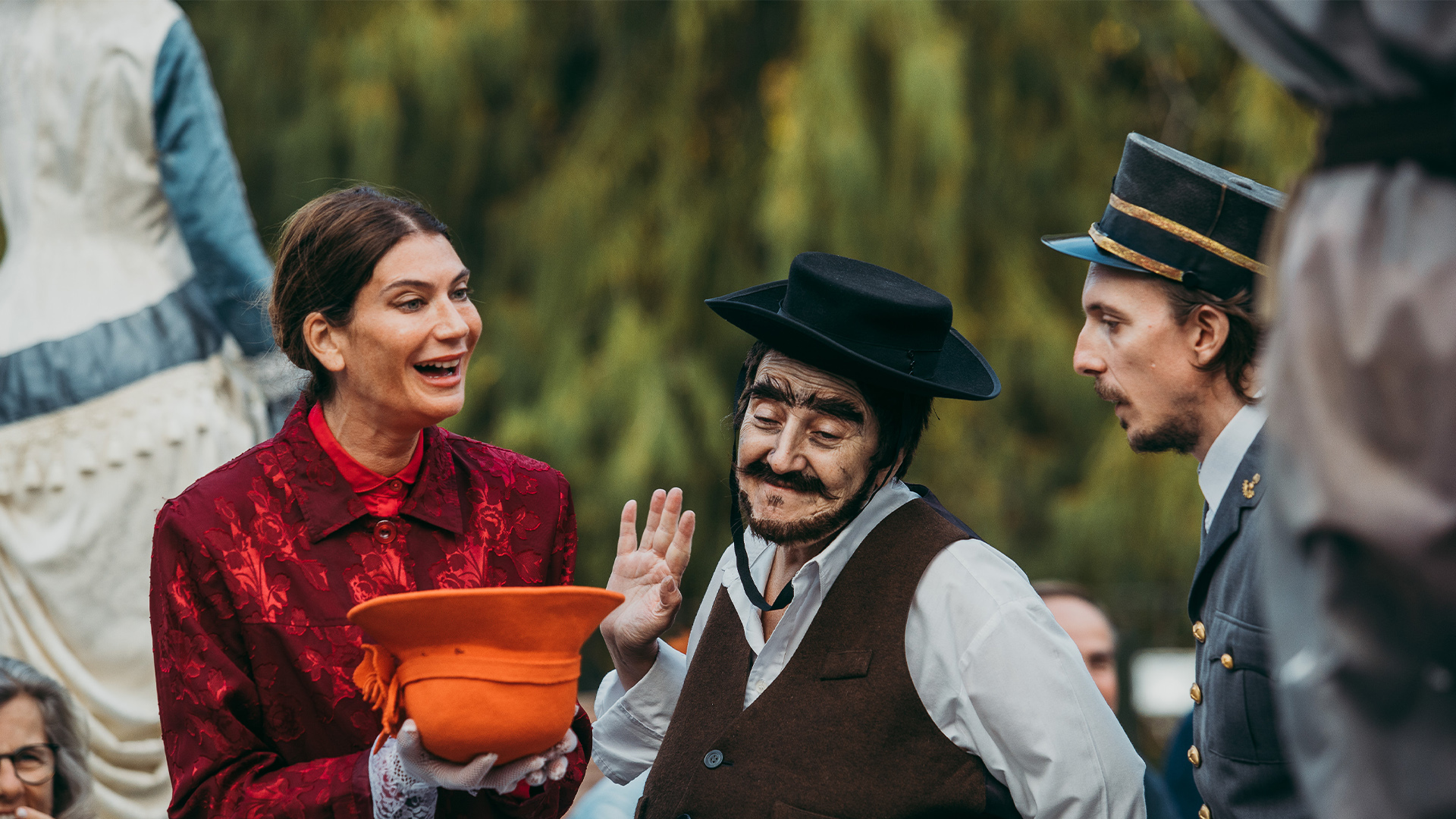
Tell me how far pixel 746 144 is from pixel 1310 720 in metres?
5.90

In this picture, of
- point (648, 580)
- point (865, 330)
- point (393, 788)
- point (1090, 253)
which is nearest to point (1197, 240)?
point (1090, 253)

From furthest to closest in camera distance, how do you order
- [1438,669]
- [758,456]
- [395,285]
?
[758,456] < [395,285] < [1438,669]

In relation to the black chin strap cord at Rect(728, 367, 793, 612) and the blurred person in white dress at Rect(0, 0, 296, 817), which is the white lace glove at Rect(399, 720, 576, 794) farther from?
the blurred person in white dress at Rect(0, 0, 296, 817)

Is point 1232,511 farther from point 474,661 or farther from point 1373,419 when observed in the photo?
point 474,661

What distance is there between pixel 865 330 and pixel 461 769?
114cm

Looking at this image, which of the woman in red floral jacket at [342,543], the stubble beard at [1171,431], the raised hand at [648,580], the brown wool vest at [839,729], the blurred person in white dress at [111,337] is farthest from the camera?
the blurred person in white dress at [111,337]

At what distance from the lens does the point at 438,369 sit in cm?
264

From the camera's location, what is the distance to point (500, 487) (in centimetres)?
272

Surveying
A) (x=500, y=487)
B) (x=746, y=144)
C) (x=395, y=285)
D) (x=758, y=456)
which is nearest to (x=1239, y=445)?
(x=758, y=456)

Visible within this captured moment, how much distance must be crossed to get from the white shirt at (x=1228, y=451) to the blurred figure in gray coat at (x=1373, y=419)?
46.2 inches

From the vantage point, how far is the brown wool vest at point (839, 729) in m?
2.42

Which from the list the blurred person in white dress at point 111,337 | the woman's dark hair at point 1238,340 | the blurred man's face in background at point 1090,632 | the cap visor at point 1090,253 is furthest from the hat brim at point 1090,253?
the blurred person in white dress at point 111,337

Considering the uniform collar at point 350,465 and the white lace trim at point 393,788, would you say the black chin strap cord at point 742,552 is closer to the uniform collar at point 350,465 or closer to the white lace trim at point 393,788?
the uniform collar at point 350,465

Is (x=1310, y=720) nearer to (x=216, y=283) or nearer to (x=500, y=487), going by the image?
(x=500, y=487)
